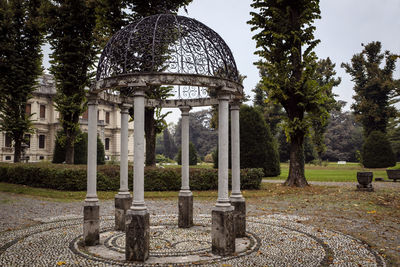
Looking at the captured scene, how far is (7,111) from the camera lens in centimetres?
2462

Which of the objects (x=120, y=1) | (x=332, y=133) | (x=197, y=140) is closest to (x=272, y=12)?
(x=120, y=1)

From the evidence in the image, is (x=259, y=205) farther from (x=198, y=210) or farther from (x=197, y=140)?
(x=197, y=140)

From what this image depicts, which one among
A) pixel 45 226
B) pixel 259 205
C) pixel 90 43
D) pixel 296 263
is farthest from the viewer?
pixel 90 43

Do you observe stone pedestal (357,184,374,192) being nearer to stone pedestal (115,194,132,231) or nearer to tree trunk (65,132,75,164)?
stone pedestal (115,194,132,231)

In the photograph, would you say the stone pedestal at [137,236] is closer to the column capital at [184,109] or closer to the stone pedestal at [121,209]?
the stone pedestal at [121,209]

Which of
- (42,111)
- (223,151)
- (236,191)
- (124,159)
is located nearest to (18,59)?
(124,159)

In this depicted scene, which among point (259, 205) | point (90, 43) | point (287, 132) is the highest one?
point (90, 43)

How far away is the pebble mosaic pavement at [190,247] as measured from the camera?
225 inches

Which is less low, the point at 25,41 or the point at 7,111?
the point at 25,41

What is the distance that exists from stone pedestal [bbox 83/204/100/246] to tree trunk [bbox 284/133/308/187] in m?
13.4

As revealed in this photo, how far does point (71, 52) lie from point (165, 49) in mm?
15882

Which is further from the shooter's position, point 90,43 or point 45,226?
point 90,43

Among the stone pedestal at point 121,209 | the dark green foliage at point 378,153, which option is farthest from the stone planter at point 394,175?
the stone pedestal at point 121,209

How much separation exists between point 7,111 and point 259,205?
2154cm
